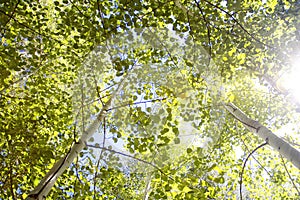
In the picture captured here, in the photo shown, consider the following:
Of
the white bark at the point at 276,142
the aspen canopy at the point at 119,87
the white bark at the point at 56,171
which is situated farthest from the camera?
the aspen canopy at the point at 119,87

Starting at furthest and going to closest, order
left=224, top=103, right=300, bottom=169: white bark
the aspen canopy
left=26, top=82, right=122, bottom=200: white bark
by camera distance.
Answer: the aspen canopy
left=224, top=103, right=300, bottom=169: white bark
left=26, top=82, right=122, bottom=200: white bark

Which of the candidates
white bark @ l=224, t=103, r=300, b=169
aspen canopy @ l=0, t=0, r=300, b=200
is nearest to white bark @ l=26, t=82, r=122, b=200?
aspen canopy @ l=0, t=0, r=300, b=200

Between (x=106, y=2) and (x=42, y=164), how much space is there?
7.31 ft

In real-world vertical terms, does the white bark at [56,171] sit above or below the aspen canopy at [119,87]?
below

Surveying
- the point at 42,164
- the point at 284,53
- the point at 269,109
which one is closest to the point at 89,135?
the point at 42,164

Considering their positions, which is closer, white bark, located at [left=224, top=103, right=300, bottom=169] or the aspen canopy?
white bark, located at [left=224, top=103, right=300, bottom=169]

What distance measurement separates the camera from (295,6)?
18.4 feet

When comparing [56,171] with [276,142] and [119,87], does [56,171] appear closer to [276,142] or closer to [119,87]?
[119,87]

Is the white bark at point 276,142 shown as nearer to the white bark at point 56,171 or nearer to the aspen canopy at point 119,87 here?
the aspen canopy at point 119,87

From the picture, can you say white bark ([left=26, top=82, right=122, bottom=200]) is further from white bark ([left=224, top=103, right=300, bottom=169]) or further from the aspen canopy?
white bark ([left=224, top=103, right=300, bottom=169])

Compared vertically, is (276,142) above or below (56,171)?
above

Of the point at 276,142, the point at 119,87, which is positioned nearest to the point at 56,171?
the point at 119,87

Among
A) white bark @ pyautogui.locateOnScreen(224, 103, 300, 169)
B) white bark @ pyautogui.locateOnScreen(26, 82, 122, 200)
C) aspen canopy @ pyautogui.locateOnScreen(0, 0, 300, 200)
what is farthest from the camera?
aspen canopy @ pyautogui.locateOnScreen(0, 0, 300, 200)

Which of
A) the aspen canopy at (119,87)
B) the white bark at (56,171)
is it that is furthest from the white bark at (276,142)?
the white bark at (56,171)
